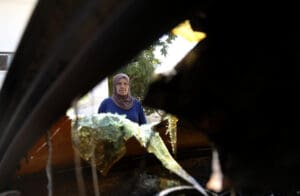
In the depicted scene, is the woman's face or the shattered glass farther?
the woman's face

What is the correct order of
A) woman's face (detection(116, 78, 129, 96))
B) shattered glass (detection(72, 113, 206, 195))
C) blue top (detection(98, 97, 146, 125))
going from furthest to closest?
woman's face (detection(116, 78, 129, 96))
blue top (detection(98, 97, 146, 125))
shattered glass (detection(72, 113, 206, 195))

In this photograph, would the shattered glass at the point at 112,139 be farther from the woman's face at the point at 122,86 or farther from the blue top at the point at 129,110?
the woman's face at the point at 122,86

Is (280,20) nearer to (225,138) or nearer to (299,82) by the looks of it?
(299,82)

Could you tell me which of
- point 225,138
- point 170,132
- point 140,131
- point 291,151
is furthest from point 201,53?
point 170,132


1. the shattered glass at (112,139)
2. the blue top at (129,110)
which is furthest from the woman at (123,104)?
the shattered glass at (112,139)

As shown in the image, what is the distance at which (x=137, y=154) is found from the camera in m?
3.40

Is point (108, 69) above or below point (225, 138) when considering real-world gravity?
above

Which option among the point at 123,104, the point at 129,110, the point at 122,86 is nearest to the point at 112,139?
the point at 129,110

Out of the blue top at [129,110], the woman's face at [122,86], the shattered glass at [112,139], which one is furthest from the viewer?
the woman's face at [122,86]

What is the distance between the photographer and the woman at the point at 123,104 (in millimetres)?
4215

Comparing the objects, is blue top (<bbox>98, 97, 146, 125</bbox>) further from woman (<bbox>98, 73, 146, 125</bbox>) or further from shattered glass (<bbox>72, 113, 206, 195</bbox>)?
shattered glass (<bbox>72, 113, 206, 195</bbox>)

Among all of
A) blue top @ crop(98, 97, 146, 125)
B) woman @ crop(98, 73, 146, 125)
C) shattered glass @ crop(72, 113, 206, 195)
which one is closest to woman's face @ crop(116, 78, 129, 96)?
woman @ crop(98, 73, 146, 125)

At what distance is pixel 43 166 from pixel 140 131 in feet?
2.27

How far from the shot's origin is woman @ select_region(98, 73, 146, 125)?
13.8ft
